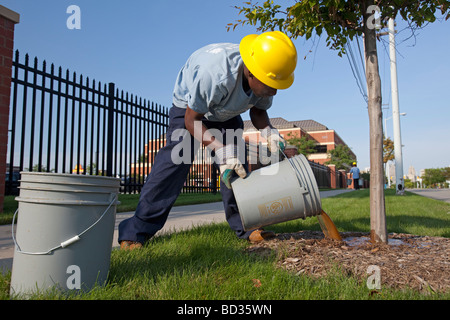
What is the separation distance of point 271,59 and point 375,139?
1.18 metres

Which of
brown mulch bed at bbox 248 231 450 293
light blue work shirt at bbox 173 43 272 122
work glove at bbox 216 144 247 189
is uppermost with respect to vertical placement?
light blue work shirt at bbox 173 43 272 122

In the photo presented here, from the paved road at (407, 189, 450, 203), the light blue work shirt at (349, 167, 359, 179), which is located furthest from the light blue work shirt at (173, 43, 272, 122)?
the light blue work shirt at (349, 167, 359, 179)

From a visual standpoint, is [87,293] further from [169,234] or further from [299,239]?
[299,239]

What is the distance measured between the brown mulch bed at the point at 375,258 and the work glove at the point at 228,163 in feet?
2.08

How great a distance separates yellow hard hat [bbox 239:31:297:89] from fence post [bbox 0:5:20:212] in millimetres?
3714

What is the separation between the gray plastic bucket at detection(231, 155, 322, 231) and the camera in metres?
2.27

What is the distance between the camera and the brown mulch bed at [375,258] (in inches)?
73.0

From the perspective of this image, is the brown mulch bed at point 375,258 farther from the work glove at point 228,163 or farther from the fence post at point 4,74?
the fence post at point 4,74

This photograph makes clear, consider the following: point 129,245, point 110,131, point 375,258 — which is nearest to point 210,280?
point 129,245

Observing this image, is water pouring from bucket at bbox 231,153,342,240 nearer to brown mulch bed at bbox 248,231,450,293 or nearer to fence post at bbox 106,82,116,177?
brown mulch bed at bbox 248,231,450,293

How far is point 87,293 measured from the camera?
1541 mm

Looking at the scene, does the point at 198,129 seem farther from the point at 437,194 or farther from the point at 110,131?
the point at 437,194

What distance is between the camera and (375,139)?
2.68 metres
